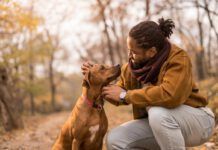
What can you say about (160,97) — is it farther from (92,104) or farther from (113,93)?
(92,104)

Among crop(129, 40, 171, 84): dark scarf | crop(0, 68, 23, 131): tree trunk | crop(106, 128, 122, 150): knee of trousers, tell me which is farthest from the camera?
crop(0, 68, 23, 131): tree trunk

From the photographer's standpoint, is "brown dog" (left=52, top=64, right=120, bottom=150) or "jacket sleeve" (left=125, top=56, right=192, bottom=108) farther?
"brown dog" (left=52, top=64, right=120, bottom=150)

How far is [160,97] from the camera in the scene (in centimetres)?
437

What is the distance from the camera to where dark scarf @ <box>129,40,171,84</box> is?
454cm

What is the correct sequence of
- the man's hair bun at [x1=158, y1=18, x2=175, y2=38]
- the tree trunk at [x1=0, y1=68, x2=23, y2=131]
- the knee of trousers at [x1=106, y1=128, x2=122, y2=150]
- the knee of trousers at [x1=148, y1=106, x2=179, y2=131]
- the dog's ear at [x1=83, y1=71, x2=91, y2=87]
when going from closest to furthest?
1. the knee of trousers at [x1=148, y1=106, x2=179, y2=131]
2. the man's hair bun at [x1=158, y1=18, x2=175, y2=38]
3. the knee of trousers at [x1=106, y1=128, x2=122, y2=150]
4. the dog's ear at [x1=83, y1=71, x2=91, y2=87]
5. the tree trunk at [x1=0, y1=68, x2=23, y2=131]

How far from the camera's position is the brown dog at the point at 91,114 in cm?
531

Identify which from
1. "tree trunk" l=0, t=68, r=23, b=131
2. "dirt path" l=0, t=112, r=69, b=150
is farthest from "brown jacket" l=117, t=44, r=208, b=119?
"tree trunk" l=0, t=68, r=23, b=131

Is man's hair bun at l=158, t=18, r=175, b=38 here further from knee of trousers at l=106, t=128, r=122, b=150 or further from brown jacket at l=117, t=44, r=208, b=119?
knee of trousers at l=106, t=128, r=122, b=150

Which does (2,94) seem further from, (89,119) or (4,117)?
(89,119)

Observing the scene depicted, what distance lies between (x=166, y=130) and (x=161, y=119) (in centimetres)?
13

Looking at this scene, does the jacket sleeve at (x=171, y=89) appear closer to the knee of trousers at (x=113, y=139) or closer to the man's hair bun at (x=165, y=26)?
the man's hair bun at (x=165, y=26)

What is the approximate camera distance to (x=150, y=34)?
14.7 feet

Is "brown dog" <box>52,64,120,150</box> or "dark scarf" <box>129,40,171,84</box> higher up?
"dark scarf" <box>129,40,171,84</box>

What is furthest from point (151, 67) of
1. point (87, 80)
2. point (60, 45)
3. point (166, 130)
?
point (60, 45)
